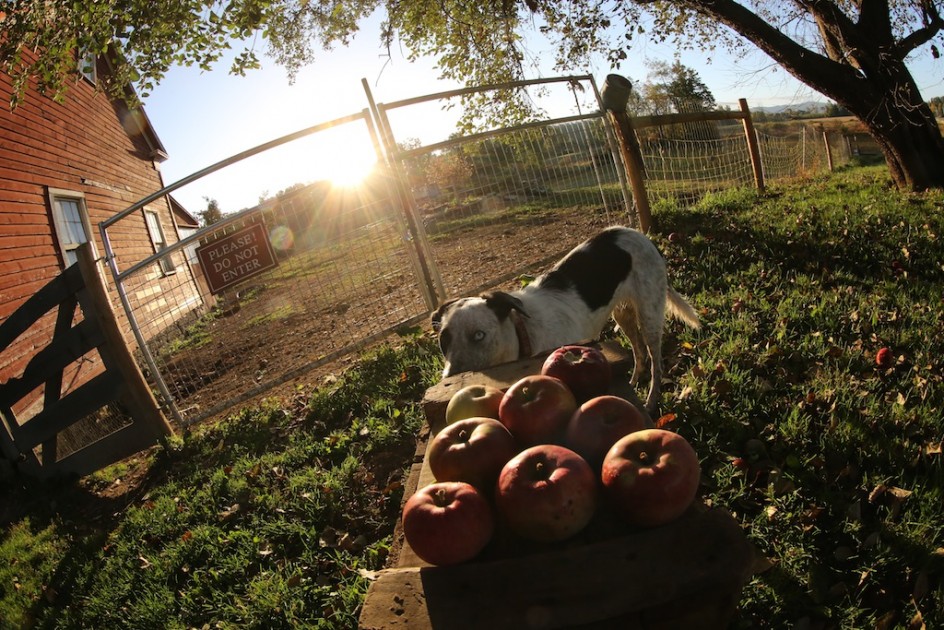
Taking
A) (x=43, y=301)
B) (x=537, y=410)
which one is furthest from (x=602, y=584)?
(x=43, y=301)

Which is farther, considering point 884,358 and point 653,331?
point 653,331

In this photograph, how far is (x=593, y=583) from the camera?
1149mm

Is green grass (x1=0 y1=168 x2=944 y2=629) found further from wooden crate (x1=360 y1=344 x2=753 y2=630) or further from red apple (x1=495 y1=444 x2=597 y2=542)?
red apple (x1=495 y1=444 x2=597 y2=542)

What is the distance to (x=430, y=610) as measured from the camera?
3.97 feet

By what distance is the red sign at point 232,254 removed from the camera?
17.4 feet

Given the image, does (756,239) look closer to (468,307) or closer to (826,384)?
(826,384)

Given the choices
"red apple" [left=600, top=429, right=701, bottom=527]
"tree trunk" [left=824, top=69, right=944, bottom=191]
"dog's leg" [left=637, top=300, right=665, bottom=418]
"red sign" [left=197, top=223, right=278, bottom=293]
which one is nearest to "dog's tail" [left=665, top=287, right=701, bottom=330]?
"dog's leg" [left=637, top=300, right=665, bottom=418]

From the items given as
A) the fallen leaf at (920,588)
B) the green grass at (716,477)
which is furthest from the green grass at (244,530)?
the fallen leaf at (920,588)

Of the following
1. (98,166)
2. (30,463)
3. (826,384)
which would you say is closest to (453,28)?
(826,384)

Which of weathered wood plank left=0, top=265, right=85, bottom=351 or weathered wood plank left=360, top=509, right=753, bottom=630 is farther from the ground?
weathered wood plank left=0, top=265, right=85, bottom=351

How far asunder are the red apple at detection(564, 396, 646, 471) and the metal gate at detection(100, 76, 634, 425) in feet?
14.5

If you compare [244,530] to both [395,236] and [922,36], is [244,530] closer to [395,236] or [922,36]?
[395,236]

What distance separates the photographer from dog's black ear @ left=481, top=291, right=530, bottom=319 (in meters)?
3.39

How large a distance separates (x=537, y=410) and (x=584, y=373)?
12.6 inches
